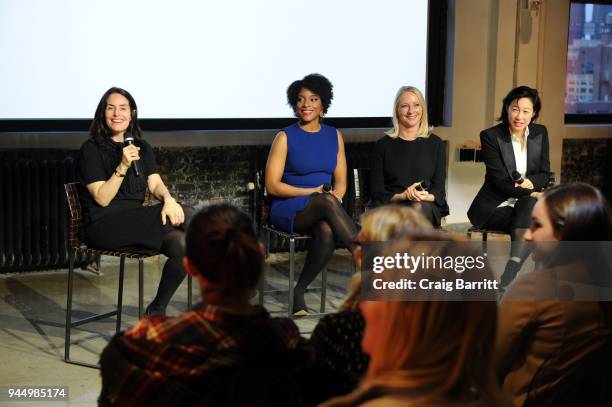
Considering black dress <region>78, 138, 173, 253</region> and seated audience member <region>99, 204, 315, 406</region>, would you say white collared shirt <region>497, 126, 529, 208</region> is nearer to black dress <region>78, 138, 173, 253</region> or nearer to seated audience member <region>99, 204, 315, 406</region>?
black dress <region>78, 138, 173, 253</region>

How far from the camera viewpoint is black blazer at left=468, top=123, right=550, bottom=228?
15.5 ft

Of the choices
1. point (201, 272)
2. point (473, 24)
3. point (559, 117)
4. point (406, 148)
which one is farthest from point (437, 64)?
point (201, 272)

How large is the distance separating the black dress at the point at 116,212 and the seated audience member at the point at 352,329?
1.95 m

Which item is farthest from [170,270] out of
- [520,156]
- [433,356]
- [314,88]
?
[433,356]

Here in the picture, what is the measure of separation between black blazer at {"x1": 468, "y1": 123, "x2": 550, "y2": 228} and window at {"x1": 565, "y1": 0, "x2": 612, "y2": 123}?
2488 mm

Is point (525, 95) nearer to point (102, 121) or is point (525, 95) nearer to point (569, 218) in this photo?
point (102, 121)

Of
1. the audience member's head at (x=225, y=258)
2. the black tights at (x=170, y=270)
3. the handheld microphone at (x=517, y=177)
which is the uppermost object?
the handheld microphone at (x=517, y=177)

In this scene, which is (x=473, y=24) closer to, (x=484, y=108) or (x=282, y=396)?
(x=484, y=108)

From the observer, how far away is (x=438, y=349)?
1.37m

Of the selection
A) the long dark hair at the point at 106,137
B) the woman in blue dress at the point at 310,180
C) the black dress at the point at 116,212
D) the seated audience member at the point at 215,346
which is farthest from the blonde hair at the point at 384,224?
the woman in blue dress at the point at 310,180

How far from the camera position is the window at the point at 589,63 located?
711 centimetres

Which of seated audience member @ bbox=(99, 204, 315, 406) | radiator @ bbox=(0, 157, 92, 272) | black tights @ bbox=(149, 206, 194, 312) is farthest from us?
radiator @ bbox=(0, 157, 92, 272)

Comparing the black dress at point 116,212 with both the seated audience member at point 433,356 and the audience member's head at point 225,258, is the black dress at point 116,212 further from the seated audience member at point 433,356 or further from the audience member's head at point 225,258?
the seated audience member at point 433,356

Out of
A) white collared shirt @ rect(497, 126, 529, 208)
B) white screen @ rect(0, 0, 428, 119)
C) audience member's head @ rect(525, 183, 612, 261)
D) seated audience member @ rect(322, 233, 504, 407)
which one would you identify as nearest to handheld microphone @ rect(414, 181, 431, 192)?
white collared shirt @ rect(497, 126, 529, 208)
